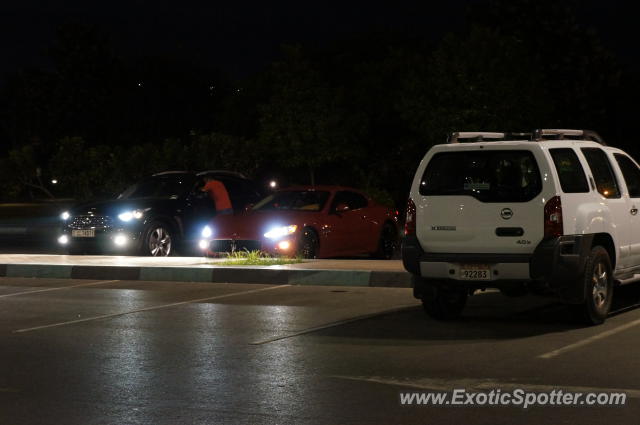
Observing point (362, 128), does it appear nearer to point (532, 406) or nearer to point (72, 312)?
point (72, 312)

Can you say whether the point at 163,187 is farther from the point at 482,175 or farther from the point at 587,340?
the point at 587,340

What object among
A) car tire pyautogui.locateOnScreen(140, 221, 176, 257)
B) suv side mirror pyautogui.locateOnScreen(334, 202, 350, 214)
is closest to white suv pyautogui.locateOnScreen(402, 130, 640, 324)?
suv side mirror pyautogui.locateOnScreen(334, 202, 350, 214)

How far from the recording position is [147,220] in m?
19.9

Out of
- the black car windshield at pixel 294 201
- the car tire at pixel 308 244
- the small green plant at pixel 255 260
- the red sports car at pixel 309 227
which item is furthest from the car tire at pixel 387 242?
the small green plant at pixel 255 260

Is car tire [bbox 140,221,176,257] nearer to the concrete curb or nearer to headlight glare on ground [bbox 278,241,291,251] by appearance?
the concrete curb

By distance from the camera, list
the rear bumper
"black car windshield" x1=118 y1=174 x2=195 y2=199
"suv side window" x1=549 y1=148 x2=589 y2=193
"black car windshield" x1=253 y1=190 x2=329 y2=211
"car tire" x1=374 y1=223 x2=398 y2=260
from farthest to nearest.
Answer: "black car windshield" x1=118 y1=174 x2=195 y2=199
"car tire" x1=374 y1=223 x2=398 y2=260
"black car windshield" x1=253 y1=190 x2=329 y2=211
"suv side window" x1=549 y1=148 x2=589 y2=193
the rear bumper

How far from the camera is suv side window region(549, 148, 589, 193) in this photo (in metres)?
10.8

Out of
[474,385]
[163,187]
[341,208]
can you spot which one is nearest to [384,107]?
[163,187]

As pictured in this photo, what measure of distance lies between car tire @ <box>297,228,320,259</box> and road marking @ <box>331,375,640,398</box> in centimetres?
948

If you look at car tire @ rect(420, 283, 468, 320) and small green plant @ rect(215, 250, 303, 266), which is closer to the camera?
car tire @ rect(420, 283, 468, 320)

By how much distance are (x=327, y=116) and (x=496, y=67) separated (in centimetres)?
788

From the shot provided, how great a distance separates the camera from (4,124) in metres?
106

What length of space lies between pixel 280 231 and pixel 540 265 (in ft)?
25.1

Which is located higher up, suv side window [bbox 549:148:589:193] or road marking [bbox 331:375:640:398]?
suv side window [bbox 549:148:589:193]
